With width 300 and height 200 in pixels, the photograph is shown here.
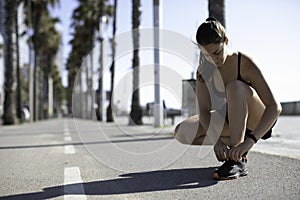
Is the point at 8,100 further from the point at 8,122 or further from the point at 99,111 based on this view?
the point at 99,111

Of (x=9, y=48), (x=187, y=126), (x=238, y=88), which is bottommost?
(x=187, y=126)

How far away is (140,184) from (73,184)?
1.88 feet

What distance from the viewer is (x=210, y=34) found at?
304cm

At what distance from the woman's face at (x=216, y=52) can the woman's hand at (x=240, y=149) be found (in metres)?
0.70

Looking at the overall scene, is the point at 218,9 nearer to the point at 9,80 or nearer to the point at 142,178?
the point at 142,178

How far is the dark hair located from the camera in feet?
9.98

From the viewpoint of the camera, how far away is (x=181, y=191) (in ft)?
9.64

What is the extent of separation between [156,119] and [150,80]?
6.40 meters

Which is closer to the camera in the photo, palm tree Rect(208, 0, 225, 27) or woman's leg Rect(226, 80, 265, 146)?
woman's leg Rect(226, 80, 265, 146)

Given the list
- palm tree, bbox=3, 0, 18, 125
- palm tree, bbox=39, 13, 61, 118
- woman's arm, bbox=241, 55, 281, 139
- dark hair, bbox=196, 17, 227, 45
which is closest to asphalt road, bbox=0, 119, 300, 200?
woman's arm, bbox=241, 55, 281, 139

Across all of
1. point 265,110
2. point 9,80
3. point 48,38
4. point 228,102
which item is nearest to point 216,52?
point 228,102

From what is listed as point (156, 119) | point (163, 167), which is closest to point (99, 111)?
point (156, 119)

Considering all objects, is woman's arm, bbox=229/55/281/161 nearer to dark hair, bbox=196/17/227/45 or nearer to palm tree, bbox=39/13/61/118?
dark hair, bbox=196/17/227/45

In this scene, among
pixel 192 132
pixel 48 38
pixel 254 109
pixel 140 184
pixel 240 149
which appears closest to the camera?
pixel 240 149
